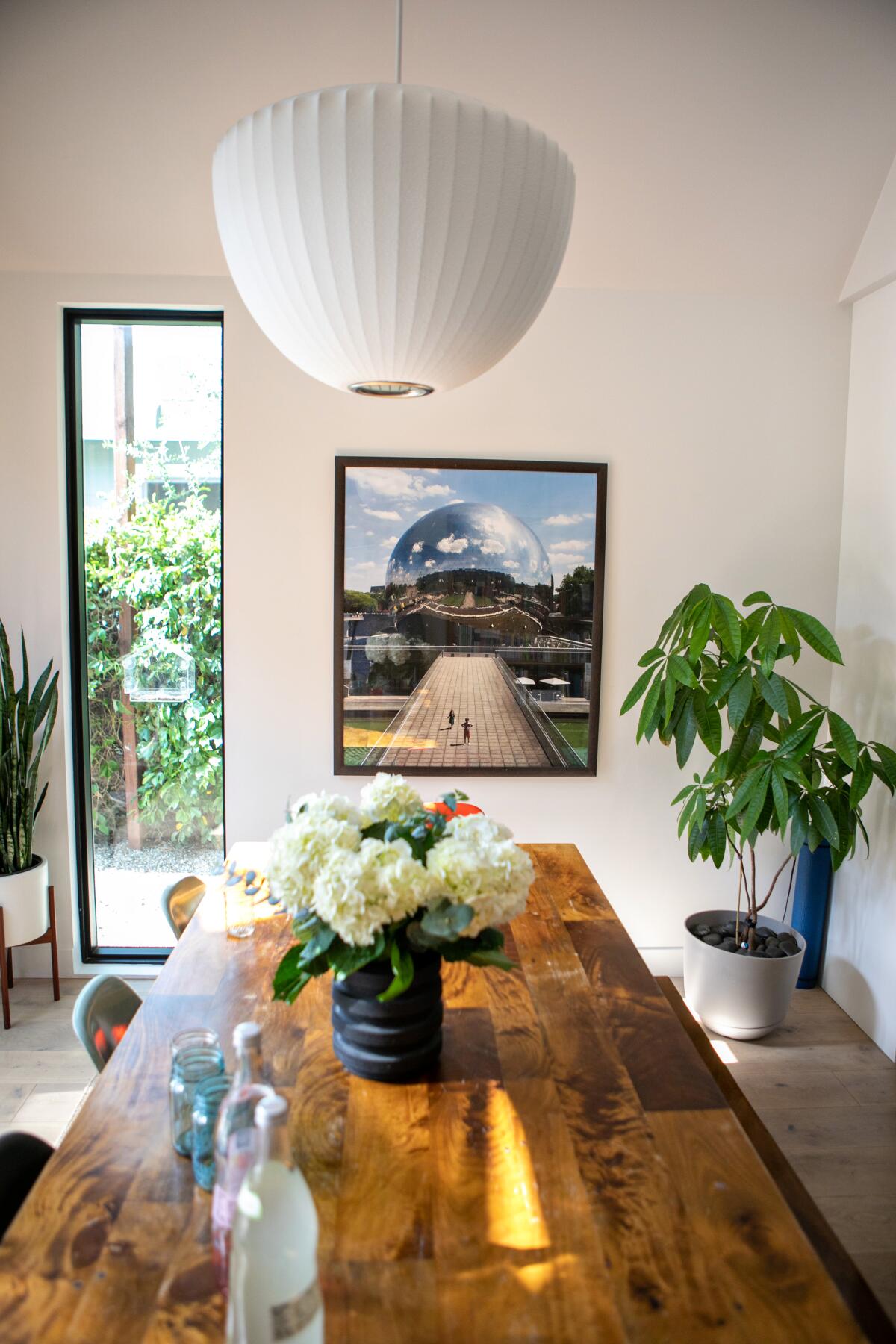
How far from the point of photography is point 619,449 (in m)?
3.56

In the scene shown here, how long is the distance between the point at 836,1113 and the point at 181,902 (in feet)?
6.82

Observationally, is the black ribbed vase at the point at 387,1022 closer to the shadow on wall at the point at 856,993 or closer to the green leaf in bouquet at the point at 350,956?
the green leaf in bouquet at the point at 350,956

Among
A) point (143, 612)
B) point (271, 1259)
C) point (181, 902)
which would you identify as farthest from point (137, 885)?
point (271, 1259)

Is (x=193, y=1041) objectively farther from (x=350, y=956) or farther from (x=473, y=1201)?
(x=473, y=1201)

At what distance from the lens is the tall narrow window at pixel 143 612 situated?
3611mm

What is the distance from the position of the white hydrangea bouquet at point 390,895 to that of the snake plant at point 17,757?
224 centimetres

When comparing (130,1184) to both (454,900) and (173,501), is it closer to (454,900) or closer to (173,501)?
(454,900)

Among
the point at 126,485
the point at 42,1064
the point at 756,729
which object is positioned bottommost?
the point at 42,1064

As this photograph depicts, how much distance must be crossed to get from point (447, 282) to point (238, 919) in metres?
1.55

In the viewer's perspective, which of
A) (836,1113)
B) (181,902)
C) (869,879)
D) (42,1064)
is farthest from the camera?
(869,879)

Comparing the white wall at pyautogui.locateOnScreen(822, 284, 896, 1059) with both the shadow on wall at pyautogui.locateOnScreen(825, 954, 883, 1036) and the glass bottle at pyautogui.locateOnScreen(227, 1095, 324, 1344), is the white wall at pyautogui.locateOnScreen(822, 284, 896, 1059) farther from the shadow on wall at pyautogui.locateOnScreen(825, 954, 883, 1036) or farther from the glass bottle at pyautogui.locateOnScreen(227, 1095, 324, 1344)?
the glass bottle at pyautogui.locateOnScreen(227, 1095, 324, 1344)

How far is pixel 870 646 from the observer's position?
339 cm

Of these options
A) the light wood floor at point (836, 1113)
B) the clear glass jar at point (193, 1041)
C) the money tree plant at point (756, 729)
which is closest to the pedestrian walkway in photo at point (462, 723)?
the money tree plant at point (756, 729)

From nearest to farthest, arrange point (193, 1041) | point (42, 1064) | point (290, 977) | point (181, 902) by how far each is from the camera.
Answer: point (193, 1041), point (290, 977), point (181, 902), point (42, 1064)
